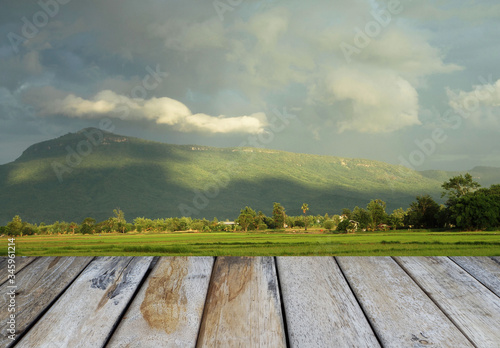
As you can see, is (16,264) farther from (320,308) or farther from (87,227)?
(87,227)

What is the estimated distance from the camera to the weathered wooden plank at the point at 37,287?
4.48 ft

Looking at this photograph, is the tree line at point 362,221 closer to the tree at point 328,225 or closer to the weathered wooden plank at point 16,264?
the tree at point 328,225

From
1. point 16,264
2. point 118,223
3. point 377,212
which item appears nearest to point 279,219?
point 377,212

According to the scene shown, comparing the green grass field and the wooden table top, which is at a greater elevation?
the wooden table top

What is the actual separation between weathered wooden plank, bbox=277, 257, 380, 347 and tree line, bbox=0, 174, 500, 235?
3975 millimetres

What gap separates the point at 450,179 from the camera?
6.16 metres

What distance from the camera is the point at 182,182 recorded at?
1834 cm

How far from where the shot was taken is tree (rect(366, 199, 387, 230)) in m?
5.96

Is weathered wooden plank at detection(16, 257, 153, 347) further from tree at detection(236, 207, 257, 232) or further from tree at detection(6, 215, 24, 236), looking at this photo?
tree at detection(6, 215, 24, 236)

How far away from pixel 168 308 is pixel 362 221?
520 centimetres

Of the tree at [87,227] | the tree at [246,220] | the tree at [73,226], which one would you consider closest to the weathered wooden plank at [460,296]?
the tree at [246,220]

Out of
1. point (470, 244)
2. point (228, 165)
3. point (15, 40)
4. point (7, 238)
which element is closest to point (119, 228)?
point (7, 238)

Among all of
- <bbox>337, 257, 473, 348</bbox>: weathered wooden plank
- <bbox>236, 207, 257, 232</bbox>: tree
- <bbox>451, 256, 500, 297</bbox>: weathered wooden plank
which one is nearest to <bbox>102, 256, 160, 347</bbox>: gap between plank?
<bbox>337, 257, 473, 348</bbox>: weathered wooden plank

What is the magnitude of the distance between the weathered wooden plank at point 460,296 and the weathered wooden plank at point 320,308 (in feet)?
1.19
